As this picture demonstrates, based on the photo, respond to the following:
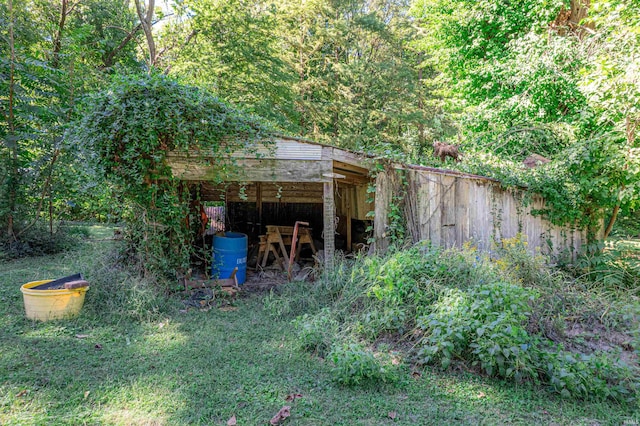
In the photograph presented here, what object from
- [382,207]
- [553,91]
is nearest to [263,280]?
[382,207]

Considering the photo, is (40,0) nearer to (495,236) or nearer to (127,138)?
(127,138)

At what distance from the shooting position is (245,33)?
43.7 ft

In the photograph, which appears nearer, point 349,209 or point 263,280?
point 263,280

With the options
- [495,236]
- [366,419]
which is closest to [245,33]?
[495,236]

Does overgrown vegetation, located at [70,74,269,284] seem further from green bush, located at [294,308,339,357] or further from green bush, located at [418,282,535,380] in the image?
green bush, located at [418,282,535,380]

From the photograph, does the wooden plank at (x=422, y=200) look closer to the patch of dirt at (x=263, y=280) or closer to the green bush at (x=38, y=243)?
the patch of dirt at (x=263, y=280)

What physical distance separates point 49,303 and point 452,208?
18.2 feet

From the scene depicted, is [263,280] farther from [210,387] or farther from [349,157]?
[210,387]

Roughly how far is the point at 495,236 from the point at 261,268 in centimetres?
417

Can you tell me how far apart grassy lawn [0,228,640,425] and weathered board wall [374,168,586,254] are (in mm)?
2612

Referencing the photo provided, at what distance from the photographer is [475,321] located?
3.32 m

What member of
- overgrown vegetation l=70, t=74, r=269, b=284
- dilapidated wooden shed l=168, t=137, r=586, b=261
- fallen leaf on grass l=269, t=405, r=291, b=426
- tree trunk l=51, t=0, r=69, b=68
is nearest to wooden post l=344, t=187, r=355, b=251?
dilapidated wooden shed l=168, t=137, r=586, b=261

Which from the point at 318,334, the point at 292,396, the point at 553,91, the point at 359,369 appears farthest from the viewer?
the point at 553,91

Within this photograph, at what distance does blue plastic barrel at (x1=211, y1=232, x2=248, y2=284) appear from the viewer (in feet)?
19.5
